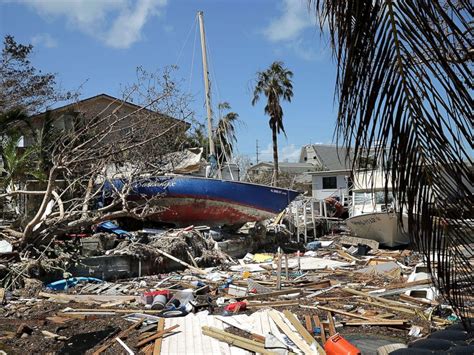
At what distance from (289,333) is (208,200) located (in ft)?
33.0

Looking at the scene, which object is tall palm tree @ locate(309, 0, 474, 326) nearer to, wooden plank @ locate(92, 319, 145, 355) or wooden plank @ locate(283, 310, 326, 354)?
wooden plank @ locate(283, 310, 326, 354)

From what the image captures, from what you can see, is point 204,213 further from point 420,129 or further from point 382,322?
point 420,129

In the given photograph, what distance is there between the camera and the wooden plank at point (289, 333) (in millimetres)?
6398

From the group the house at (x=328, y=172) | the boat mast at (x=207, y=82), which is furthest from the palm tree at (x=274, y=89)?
the boat mast at (x=207, y=82)

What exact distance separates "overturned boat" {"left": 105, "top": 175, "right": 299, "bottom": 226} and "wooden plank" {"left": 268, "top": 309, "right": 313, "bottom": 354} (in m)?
7.88

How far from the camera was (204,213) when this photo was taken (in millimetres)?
17188

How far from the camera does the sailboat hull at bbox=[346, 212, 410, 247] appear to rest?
57.4ft

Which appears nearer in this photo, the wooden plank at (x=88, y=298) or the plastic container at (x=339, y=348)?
the plastic container at (x=339, y=348)

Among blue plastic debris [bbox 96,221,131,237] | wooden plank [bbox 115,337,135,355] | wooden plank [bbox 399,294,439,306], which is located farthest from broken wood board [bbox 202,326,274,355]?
blue plastic debris [bbox 96,221,131,237]

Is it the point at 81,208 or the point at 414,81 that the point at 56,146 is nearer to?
the point at 81,208

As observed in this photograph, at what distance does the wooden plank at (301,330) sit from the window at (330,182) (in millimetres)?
30201

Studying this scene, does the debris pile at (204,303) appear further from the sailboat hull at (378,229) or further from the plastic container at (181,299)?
the sailboat hull at (378,229)

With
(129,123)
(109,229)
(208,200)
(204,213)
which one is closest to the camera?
(129,123)

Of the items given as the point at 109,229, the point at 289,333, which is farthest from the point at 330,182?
the point at 289,333
